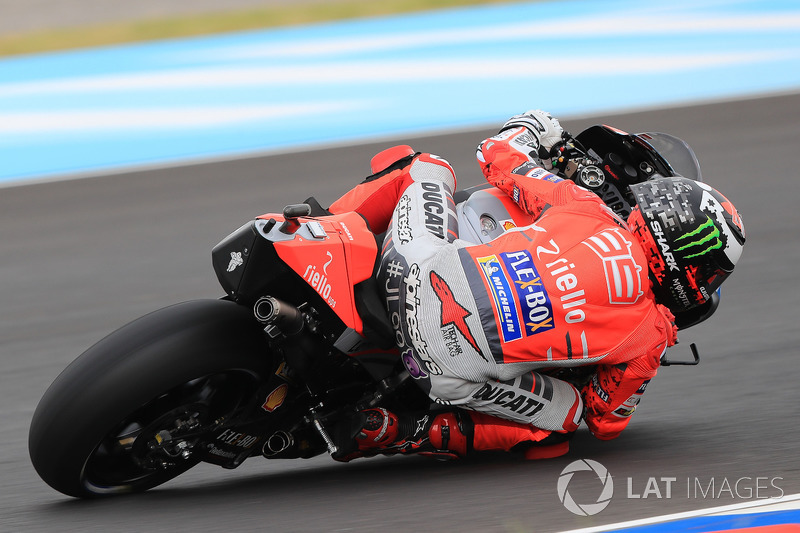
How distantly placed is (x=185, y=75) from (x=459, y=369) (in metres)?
9.60

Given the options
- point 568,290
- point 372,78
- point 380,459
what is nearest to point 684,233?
point 568,290

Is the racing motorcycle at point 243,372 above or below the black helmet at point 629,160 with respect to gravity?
below

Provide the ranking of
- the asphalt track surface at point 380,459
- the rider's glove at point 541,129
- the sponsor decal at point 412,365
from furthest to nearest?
the rider's glove at point 541,129, the asphalt track surface at point 380,459, the sponsor decal at point 412,365

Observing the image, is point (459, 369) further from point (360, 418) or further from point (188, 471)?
point (188, 471)

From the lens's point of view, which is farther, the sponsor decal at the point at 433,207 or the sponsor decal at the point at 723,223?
the sponsor decal at the point at 433,207

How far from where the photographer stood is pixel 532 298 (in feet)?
10.7

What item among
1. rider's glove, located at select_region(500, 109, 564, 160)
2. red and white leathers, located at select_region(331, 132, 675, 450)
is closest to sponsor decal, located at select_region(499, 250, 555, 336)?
red and white leathers, located at select_region(331, 132, 675, 450)

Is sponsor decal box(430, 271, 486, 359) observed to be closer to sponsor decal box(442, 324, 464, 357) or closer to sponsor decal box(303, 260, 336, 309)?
sponsor decal box(442, 324, 464, 357)

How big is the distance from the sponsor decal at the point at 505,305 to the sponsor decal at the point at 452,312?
10cm

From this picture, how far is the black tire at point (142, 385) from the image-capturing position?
3150 millimetres

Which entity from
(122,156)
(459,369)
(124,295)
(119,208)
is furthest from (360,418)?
(122,156)

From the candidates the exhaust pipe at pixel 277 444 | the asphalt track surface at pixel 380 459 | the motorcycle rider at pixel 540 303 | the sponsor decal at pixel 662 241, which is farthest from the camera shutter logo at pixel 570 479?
the exhaust pipe at pixel 277 444

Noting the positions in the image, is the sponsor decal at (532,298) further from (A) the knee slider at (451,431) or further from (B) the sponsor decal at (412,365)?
(A) the knee slider at (451,431)

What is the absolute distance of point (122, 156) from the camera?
30.5ft
